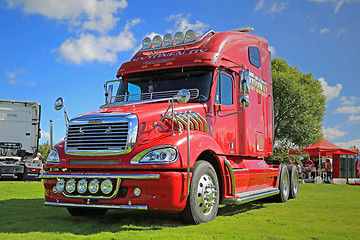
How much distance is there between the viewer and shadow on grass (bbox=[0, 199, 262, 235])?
5550 mm

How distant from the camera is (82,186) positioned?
5.70 metres

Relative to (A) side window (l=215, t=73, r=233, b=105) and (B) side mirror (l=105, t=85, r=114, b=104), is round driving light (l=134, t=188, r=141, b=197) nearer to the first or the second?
(A) side window (l=215, t=73, r=233, b=105)

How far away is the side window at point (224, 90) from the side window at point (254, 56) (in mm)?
1813

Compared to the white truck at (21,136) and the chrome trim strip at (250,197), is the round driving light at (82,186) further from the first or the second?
the white truck at (21,136)

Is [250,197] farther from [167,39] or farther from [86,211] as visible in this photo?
[167,39]

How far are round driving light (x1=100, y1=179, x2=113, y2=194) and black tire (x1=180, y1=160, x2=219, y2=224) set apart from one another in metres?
1.15

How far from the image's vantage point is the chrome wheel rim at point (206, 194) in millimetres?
5953

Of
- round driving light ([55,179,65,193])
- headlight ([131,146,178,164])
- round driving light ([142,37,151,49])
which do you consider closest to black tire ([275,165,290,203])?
round driving light ([142,37,151,49])

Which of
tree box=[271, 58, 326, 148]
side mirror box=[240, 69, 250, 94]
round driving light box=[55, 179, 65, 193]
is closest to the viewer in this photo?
round driving light box=[55, 179, 65, 193]

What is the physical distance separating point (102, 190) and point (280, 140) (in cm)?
3134

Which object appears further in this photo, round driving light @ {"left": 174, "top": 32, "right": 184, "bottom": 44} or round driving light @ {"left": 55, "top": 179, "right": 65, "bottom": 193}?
round driving light @ {"left": 174, "top": 32, "right": 184, "bottom": 44}

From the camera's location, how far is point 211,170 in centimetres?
626

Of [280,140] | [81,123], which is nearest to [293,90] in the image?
[280,140]

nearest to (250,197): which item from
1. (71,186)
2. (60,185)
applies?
(71,186)
